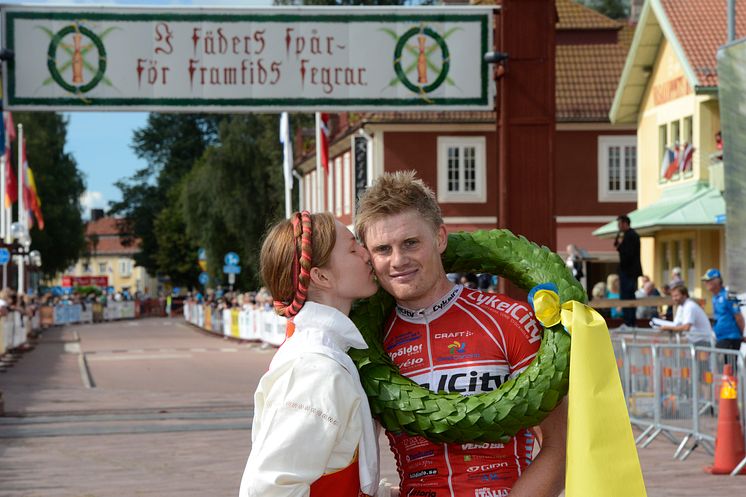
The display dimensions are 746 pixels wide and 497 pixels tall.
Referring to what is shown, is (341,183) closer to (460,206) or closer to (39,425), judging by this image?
(460,206)

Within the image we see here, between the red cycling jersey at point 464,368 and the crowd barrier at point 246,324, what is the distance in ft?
78.5

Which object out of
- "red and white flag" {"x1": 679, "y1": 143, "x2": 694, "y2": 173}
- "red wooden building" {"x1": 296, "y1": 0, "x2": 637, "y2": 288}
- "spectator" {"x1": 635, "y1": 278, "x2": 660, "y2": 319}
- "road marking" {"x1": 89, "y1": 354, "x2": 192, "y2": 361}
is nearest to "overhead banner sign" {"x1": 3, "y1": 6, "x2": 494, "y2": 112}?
"spectator" {"x1": 635, "y1": 278, "x2": 660, "y2": 319}

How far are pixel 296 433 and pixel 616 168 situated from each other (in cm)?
4601

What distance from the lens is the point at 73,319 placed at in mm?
73625

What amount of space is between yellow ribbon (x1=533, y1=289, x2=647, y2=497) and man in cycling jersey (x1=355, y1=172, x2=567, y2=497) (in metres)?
0.18

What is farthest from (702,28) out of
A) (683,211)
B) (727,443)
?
(727,443)

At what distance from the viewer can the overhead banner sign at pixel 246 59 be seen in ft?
47.2

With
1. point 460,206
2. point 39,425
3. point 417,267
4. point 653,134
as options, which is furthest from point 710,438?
point 460,206

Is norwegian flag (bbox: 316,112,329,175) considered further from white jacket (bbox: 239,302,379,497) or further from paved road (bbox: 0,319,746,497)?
white jacket (bbox: 239,302,379,497)

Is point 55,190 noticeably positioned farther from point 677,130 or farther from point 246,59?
point 246,59

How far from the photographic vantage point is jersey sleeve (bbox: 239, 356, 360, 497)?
139 inches

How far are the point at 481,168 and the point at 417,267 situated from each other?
44.1 meters

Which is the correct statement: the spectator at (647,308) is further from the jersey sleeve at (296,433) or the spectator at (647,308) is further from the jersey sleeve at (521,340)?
the jersey sleeve at (296,433)

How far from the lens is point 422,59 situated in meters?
14.6
